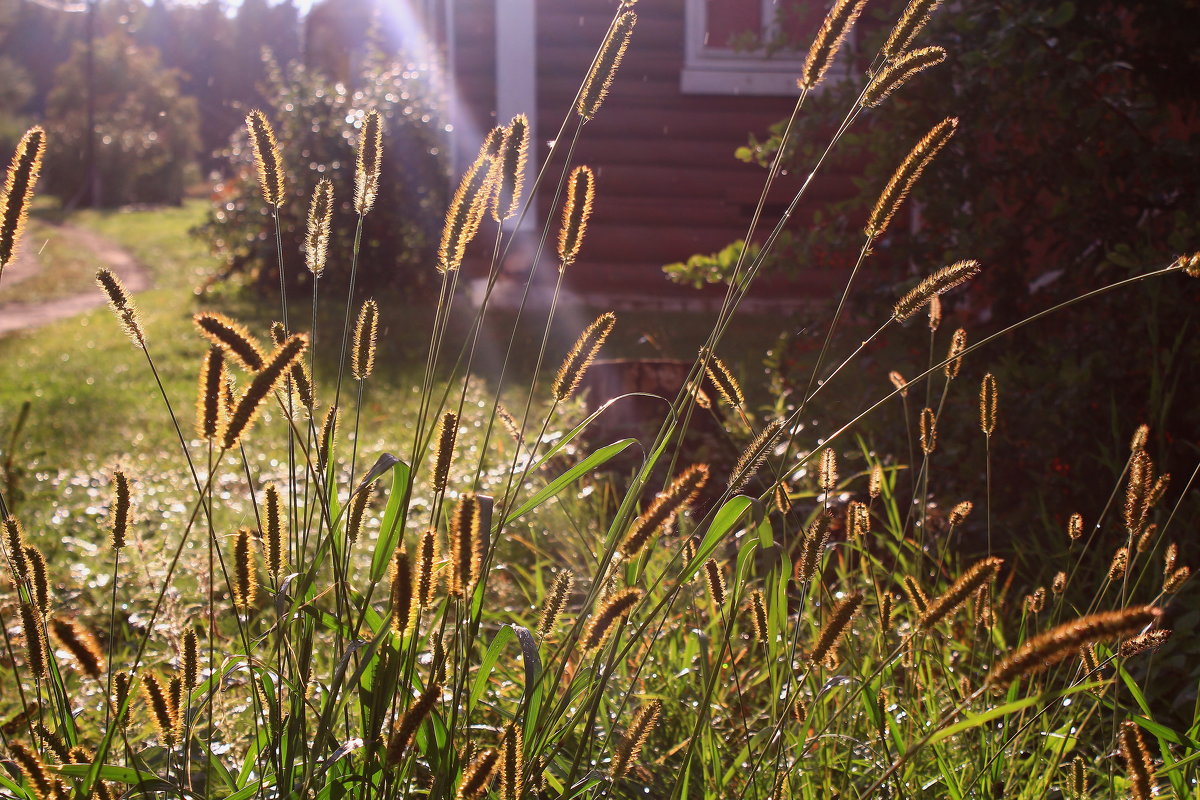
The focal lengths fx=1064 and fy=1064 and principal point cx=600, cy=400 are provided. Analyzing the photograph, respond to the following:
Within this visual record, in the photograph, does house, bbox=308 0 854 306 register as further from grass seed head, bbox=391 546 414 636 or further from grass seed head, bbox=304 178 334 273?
grass seed head, bbox=391 546 414 636

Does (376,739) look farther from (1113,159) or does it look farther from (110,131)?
(110,131)

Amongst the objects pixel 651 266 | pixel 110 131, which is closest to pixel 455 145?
pixel 651 266

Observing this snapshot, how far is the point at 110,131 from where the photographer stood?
32.0 m

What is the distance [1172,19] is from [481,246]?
6686mm

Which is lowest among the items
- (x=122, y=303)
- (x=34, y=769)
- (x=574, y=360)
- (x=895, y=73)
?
(x=34, y=769)

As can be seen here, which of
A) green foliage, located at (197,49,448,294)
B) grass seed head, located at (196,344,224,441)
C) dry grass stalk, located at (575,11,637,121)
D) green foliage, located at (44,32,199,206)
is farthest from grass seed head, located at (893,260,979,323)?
green foliage, located at (44,32,199,206)

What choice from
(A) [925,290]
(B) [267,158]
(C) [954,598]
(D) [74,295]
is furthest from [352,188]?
(C) [954,598]

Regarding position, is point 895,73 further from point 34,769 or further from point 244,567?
point 34,769

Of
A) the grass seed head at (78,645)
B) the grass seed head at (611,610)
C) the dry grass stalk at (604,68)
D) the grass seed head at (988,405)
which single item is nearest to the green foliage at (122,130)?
the dry grass stalk at (604,68)

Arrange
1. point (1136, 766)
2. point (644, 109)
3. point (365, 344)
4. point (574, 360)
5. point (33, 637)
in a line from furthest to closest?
point (644, 109) < point (574, 360) < point (365, 344) < point (33, 637) < point (1136, 766)

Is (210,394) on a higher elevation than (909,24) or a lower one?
lower

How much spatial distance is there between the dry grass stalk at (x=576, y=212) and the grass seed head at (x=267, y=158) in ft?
1.12

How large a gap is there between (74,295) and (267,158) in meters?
11.7

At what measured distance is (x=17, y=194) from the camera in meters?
1.07
